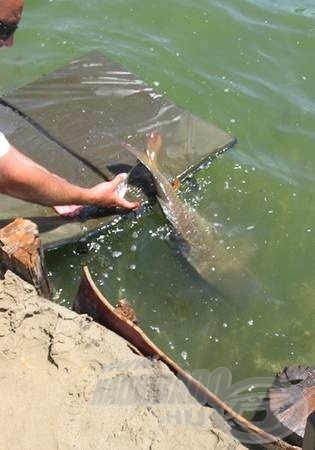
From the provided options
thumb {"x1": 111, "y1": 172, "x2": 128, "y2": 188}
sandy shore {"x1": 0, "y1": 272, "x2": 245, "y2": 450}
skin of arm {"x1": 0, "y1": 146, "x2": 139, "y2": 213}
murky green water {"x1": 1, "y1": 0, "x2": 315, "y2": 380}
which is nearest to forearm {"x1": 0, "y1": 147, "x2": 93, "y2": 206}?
skin of arm {"x1": 0, "y1": 146, "x2": 139, "y2": 213}

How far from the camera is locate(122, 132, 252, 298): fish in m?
5.21

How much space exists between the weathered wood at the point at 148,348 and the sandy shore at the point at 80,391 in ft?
0.19

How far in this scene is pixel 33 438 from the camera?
3.31 m

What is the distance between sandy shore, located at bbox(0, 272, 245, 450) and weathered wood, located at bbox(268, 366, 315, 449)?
1.62 ft

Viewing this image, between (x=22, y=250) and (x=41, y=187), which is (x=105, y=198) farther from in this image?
(x=22, y=250)

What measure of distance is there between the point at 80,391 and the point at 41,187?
1.61 metres

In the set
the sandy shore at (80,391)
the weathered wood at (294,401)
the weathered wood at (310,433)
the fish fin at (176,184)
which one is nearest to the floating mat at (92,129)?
the fish fin at (176,184)

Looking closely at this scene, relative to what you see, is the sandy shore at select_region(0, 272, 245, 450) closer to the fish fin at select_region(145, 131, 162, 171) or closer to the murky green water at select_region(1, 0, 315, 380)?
the murky green water at select_region(1, 0, 315, 380)

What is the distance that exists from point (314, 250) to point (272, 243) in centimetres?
40

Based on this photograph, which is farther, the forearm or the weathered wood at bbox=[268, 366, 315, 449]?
the forearm

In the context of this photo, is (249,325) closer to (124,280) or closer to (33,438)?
(124,280)

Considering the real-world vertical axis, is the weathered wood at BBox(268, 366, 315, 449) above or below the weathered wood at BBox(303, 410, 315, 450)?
below

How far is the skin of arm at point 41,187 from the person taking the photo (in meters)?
4.26

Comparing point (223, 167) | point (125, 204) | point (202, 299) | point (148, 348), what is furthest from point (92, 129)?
point (148, 348)
